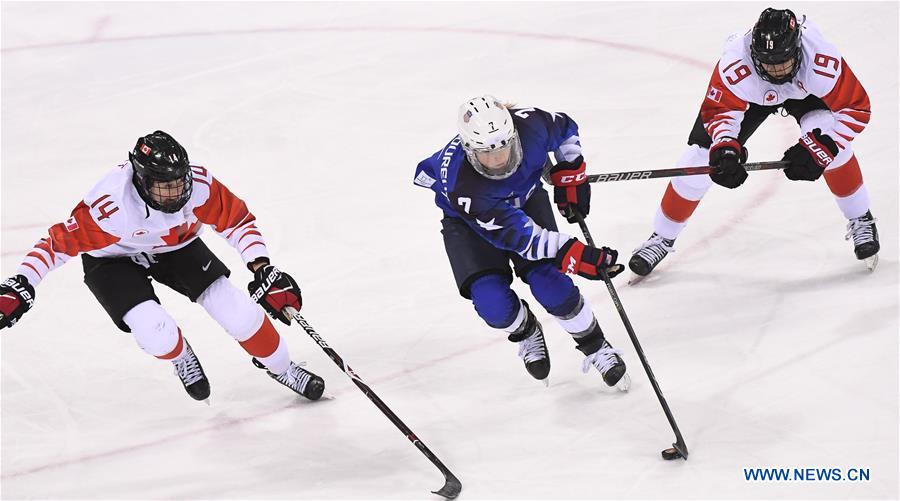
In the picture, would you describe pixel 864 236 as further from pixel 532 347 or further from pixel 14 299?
pixel 14 299

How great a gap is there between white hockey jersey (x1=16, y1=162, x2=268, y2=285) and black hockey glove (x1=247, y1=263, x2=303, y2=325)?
0.12 meters

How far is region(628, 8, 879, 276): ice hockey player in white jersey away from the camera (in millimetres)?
4164

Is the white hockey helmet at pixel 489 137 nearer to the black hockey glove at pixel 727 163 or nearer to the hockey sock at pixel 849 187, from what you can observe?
the black hockey glove at pixel 727 163

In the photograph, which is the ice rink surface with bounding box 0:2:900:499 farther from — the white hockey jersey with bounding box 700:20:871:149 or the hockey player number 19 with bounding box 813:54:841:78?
the hockey player number 19 with bounding box 813:54:841:78

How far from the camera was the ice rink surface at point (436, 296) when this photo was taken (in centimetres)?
378

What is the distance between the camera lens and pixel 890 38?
674 centimetres

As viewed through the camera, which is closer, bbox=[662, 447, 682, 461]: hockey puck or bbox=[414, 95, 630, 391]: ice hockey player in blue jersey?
bbox=[662, 447, 682, 461]: hockey puck

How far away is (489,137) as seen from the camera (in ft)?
11.9

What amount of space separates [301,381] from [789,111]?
2116 mm

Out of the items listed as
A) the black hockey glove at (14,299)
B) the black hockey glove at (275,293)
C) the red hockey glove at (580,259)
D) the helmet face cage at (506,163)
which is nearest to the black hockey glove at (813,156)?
the red hockey glove at (580,259)

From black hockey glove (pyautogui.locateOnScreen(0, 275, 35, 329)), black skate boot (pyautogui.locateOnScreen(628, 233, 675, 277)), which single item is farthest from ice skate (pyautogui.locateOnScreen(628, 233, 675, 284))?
black hockey glove (pyautogui.locateOnScreen(0, 275, 35, 329))

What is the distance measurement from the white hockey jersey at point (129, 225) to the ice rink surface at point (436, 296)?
2.23ft

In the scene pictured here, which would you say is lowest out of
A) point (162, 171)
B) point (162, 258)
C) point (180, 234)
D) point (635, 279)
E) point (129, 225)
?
point (635, 279)

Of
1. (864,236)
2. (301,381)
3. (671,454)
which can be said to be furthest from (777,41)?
(301,381)
